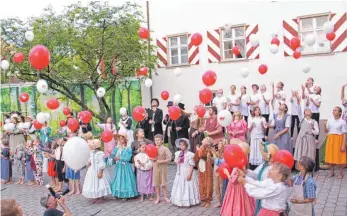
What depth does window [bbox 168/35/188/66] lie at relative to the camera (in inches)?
650

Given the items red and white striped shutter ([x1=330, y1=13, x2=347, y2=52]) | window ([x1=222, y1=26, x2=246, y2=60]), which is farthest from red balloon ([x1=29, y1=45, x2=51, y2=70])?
red and white striped shutter ([x1=330, y1=13, x2=347, y2=52])

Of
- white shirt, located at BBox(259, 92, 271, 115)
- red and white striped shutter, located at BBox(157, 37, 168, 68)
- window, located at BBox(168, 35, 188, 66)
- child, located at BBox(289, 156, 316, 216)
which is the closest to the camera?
child, located at BBox(289, 156, 316, 216)

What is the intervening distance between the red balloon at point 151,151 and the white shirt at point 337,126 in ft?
13.3

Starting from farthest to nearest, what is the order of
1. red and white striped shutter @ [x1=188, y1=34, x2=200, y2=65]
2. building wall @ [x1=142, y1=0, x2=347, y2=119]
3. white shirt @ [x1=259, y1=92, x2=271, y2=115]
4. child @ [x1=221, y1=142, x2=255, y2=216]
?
red and white striped shutter @ [x1=188, y1=34, x2=200, y2=65]
building wall @ [x1=142, y1=0, x2=347, y2=119]
white shirt @ [x1=259, y1=92, x2=271, y2=115]
child @ [x1=221, y1=142, x2=255, y2=216]

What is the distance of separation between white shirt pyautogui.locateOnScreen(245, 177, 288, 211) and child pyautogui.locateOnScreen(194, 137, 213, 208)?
251 cm

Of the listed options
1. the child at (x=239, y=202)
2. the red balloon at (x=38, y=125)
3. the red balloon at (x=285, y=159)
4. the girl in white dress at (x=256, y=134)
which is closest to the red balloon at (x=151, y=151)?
the child at (x=239, y=202)

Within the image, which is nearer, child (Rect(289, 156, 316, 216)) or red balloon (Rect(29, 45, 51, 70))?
child (Rect(289, 156, 316, 216))

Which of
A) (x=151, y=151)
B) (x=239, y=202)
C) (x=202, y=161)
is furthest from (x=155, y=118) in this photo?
(x=239, y=202)

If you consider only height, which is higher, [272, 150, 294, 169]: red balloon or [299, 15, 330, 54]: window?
[299, 15, 330, 54]: window

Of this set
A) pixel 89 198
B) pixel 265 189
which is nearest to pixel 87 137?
pixel 89 198

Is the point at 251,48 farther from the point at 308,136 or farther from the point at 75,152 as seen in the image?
the point at 75,152

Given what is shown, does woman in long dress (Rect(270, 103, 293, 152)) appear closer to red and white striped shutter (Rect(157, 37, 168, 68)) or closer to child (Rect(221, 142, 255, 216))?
child (Rect(221, 142, 255, 216))

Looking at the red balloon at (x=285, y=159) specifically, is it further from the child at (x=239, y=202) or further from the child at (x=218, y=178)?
the child at (x=218, y=178)

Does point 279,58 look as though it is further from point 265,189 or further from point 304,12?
point 265,189
